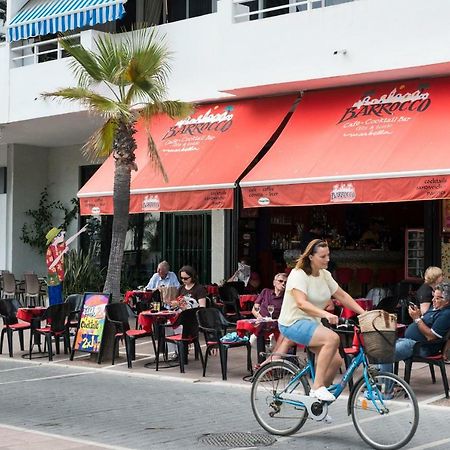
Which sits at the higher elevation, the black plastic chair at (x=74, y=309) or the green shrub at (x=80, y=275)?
the green shrub at (x=80, y=275)

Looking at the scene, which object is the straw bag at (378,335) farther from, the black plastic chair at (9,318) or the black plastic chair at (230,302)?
the black plastic chair at (9,318)

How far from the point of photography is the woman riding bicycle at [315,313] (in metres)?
8.22

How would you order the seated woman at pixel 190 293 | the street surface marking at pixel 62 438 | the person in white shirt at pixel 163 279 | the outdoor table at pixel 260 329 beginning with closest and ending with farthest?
the street surface marking at pixel 62 438 < the outdoor table at pixel 260 329 < the seated woman at pixel 190 293 < the person in white shirt at pixel 163 279

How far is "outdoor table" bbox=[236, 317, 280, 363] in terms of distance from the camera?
11867mm

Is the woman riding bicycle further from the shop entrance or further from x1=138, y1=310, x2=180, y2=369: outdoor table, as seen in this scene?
the shop entrance

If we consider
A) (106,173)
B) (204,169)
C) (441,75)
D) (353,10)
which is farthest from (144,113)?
(441,75)

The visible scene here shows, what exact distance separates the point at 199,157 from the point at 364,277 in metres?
4.14

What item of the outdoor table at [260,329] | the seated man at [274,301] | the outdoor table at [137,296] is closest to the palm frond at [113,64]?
the outdoor table at [137,296]

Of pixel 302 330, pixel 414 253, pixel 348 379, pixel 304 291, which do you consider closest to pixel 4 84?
pixel 414 253

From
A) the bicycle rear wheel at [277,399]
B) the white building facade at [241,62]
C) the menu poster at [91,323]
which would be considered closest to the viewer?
the bicycle rear wheel at [277,399]

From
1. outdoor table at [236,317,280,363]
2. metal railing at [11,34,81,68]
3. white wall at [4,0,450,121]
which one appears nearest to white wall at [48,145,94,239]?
metal railing at [11,34,81,68]

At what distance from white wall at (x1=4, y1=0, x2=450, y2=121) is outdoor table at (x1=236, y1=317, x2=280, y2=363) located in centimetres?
508

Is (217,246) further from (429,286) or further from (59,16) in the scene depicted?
(429,286)

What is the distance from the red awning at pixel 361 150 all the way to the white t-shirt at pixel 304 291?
483 centimetres
